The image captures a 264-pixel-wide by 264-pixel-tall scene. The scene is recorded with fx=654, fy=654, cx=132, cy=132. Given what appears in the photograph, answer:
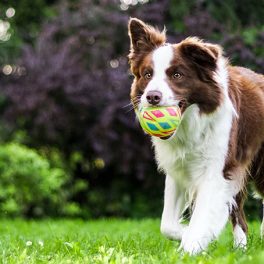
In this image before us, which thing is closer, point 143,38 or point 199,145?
point 199,145

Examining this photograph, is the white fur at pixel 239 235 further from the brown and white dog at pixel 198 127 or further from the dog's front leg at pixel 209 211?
the dog's front leg at pixel 209 211

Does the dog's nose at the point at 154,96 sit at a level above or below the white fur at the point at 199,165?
above

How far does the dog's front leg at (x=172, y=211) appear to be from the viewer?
5328mm

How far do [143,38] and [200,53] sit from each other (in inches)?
→ 21.0

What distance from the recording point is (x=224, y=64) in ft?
17.8

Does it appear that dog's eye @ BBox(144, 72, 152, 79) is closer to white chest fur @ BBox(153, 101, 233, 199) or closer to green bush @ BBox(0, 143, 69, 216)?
white chest fur @ BBox(153, 101, 233, 199)

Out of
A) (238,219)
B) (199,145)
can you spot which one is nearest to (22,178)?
(238,219)

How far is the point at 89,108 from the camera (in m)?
12.0

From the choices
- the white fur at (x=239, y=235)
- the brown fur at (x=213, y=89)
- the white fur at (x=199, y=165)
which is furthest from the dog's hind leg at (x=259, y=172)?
the white fur at (x=199, y=165)

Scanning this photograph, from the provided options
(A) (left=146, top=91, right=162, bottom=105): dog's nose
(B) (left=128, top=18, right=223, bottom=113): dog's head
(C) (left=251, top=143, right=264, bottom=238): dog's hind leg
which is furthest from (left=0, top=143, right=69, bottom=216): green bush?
(A) (left=146, top=91, right=162, bottom=105): dog's nose

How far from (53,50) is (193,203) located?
7.54 m

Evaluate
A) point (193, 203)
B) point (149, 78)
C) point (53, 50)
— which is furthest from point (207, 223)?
point (53, 50)

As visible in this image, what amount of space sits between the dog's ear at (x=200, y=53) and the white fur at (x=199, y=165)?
12 cm

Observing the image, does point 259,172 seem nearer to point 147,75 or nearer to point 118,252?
point 147,75
